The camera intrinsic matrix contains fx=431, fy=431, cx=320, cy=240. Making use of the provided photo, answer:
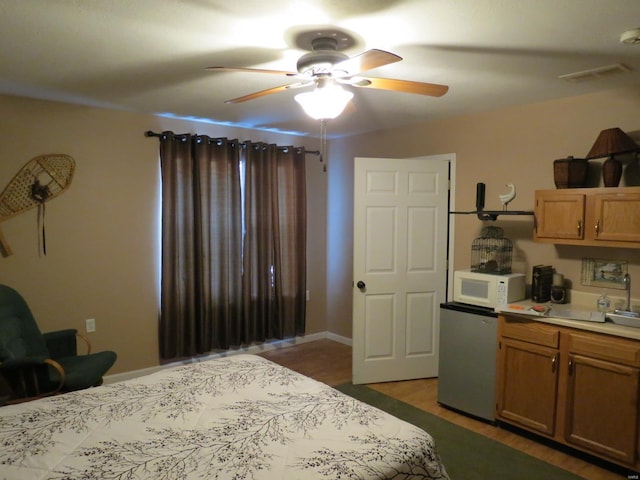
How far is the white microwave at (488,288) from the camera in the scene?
3219mm

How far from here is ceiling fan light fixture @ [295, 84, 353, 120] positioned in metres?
2.11

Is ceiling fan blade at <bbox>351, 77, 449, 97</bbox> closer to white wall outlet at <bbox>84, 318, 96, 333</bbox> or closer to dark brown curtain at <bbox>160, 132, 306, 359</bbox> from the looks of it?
dark brown curtain at <bbox>160, 132, 306, 359</bbox>

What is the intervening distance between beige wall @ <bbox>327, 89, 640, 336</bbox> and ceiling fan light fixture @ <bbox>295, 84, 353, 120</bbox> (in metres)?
2.03

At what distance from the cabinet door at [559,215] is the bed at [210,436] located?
193 cm

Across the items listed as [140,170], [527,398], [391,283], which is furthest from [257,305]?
[527,398]

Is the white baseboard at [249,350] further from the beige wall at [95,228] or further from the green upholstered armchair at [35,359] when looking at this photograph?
the green upholstered armchair at [35,359]

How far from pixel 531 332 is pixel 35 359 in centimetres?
331

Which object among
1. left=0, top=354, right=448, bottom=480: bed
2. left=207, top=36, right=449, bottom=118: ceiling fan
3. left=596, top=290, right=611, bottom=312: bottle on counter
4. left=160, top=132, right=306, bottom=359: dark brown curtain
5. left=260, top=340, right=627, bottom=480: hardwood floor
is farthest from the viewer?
left=160, top=132, right=306, bottom=359: dark brown curtain

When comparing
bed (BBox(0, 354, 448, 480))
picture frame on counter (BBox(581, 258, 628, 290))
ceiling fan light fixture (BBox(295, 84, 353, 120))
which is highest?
ceiling fan light fixture (BBox(295, 84, 353, 120))

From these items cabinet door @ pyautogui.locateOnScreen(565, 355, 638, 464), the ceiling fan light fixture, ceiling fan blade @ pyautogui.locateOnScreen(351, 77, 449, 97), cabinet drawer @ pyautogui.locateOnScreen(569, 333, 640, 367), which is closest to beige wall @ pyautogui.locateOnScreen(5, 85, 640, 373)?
cabinet drawer @ pyautogui.locateOnScreen(569, 333, 640, 367)

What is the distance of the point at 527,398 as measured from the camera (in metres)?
2.98

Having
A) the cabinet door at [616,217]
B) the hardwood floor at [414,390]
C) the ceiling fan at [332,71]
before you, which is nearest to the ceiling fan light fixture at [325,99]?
the ceiling fan at [332,71]

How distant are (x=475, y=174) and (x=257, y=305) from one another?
8.37 feet

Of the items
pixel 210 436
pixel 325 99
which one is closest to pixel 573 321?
pixel 325 99
